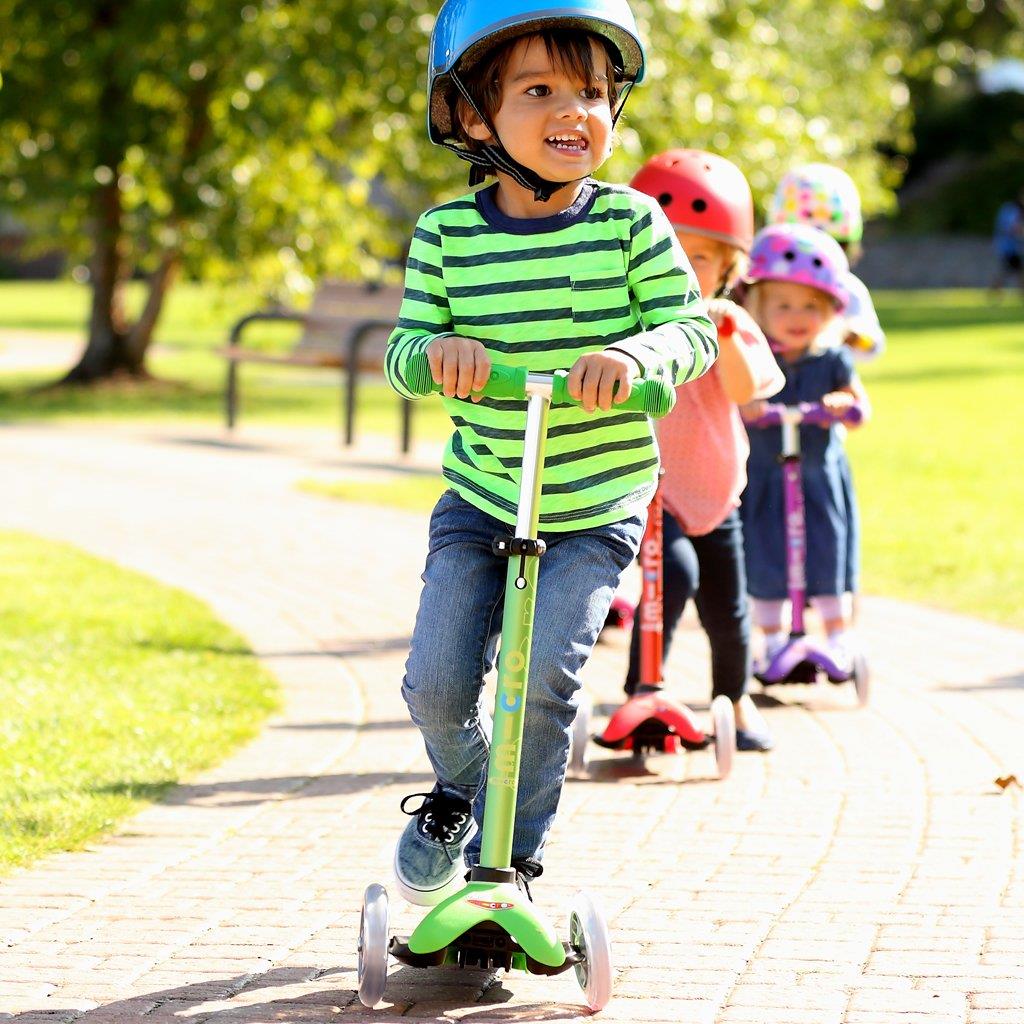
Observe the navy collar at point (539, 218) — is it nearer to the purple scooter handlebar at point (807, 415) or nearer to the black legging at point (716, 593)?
the black legging at point (716, 593)

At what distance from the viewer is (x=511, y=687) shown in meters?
3.60

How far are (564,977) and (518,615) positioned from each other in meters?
0.80

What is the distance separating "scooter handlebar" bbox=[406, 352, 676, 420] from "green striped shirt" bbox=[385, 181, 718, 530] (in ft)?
0.33

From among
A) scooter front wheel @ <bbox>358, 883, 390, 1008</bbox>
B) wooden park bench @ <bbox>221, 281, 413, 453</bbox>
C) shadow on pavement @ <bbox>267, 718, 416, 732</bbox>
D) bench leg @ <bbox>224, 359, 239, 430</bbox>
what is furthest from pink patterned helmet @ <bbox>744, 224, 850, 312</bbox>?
bench leg @ <bbox>224, 359, 239, 430</bbox>

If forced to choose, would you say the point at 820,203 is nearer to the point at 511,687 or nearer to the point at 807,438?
the point at 807,438

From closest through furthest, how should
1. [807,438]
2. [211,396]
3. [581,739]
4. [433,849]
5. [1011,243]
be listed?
[433,849]
[581,739]
[807,438]
[211,396]
[1011,243]

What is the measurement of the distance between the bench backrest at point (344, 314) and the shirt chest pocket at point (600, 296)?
37.5 ft

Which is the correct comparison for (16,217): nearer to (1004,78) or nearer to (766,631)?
(766,631)

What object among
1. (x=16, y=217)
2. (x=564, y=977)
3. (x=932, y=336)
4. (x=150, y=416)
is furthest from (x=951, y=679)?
(x=932, y=336)

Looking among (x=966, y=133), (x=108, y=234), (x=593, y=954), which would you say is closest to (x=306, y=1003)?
(x=593, y=954)

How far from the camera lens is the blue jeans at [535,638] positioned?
12.3ft

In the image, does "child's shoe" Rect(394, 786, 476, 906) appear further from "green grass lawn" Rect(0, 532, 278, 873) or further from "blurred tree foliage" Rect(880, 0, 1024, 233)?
"blurred tree foliage" Rect(880, 0, 1024, 233)

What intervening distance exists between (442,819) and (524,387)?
3.21 ft

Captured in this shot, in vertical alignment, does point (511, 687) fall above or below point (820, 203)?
below
